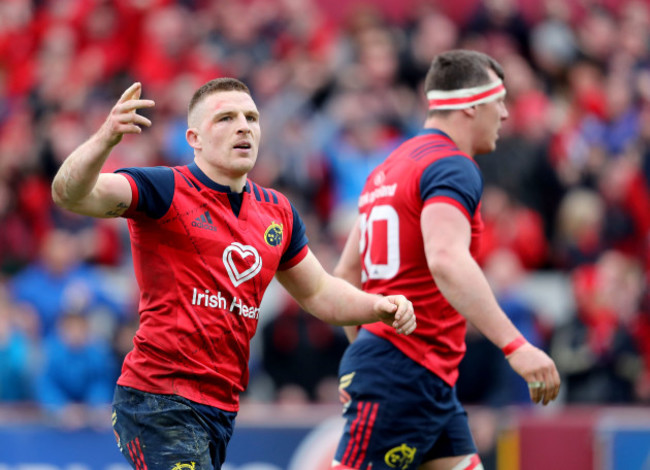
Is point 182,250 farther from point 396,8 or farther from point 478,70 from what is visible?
point 396,8

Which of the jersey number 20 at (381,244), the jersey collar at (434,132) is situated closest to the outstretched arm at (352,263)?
the jersey number 20 at (381,244)

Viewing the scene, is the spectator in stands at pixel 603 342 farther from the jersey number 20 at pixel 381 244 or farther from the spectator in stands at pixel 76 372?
the jersey number 20 at pixel 381 244

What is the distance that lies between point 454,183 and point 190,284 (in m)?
1.60

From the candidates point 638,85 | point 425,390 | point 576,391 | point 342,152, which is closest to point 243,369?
point 425,390

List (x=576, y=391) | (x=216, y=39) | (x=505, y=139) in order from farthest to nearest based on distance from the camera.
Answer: (x=216, y=39), (x=505, y=139), (x=576, y=391)

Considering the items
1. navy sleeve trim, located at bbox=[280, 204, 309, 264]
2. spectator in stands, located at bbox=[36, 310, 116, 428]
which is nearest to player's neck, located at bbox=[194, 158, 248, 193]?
navy sleeve trim, located at bbox=[280, 204, 309, 264]

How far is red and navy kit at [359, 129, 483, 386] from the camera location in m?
6.21

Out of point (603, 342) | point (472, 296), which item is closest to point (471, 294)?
point (472, 296)

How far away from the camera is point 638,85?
14750 mm

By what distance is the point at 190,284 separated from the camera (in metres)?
5.37

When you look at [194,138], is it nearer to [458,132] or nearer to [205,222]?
[205,222]

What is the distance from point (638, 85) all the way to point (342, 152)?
4285 mm

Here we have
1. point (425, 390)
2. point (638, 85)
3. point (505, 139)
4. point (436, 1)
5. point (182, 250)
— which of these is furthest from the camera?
point (436, 1)

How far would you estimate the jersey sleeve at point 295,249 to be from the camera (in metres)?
5.90
